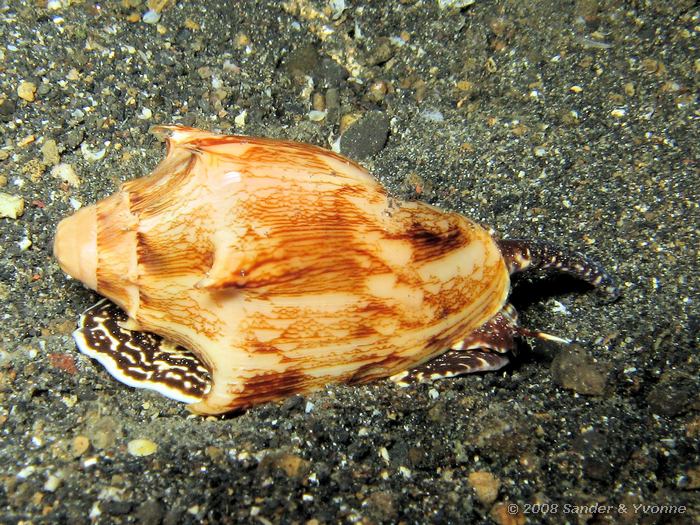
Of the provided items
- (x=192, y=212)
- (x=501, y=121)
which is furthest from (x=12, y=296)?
(x=501, y=121)

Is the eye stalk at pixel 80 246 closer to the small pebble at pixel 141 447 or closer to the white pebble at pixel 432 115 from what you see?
the small pebble at pixel 141 447

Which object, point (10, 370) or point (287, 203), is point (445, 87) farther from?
point (10, 370)

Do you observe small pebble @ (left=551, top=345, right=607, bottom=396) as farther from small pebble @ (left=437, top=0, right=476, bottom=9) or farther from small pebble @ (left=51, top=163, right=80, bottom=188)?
small pebble @ (left=51, top=163, right=80, bottom=188)

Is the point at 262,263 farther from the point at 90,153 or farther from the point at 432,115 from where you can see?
the point at 432,115

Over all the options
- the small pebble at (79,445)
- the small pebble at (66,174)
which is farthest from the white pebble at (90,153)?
A: the small pebble at (79,445)

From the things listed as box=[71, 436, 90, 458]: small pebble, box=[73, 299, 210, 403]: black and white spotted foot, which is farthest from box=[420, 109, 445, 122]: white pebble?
box=[71, 436, 90, 458]: small pebble
